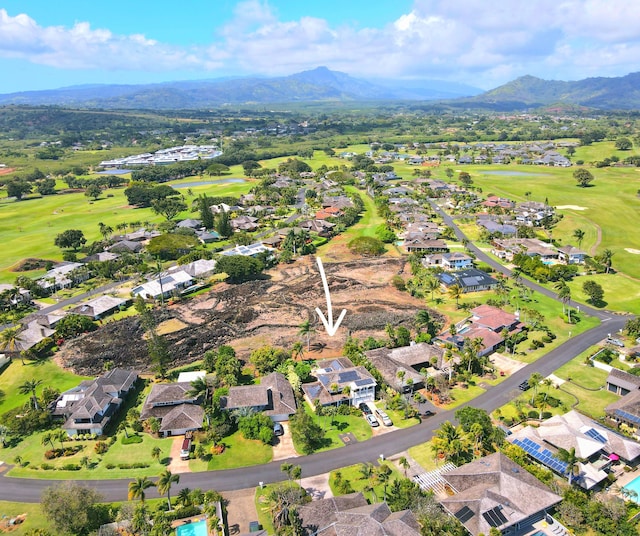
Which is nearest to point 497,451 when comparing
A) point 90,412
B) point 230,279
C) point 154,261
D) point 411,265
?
point 90,412

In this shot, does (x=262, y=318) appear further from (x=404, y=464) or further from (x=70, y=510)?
(x=70, y=510)

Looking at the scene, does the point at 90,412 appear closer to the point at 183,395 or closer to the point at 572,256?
the point at 183,395

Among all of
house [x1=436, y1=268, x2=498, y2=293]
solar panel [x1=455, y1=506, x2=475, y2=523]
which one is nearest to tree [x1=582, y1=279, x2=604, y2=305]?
house [x1=436, y1=268, x2=498, y2=293]

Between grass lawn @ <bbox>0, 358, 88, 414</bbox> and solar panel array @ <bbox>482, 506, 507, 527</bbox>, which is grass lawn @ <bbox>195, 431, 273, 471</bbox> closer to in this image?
solar panel array @ <bbox>482, 506, 507, 527</bbox>

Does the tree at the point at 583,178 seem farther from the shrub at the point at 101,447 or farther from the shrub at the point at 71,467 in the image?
the shrub at the point at 71,467

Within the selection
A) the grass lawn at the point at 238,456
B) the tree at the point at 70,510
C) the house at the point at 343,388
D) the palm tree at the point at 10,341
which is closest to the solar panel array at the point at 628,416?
the house at the point at 343,388

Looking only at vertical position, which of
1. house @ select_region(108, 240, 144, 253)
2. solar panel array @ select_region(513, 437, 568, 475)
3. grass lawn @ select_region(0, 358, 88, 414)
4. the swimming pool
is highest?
solar panel array @ select_region(513, 437, 568, 475)
